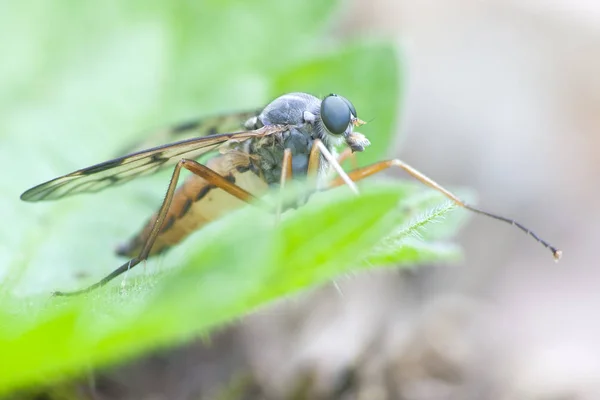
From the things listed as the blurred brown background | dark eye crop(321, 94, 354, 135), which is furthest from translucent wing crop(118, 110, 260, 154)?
the blurred brown background

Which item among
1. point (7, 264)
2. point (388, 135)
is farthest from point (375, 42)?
point (7, 264)

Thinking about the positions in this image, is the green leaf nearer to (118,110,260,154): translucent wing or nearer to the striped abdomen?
the striped abdomen

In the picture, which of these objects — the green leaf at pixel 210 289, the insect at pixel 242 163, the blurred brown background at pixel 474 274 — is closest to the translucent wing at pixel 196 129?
the insect at pixel 242 163

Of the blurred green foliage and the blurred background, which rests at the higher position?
the blurred green foliage

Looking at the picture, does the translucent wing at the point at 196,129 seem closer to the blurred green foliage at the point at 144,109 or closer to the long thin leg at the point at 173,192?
the blurred green foliage at the point at 144,109

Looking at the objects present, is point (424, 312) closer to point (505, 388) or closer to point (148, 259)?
point (505, 388)
